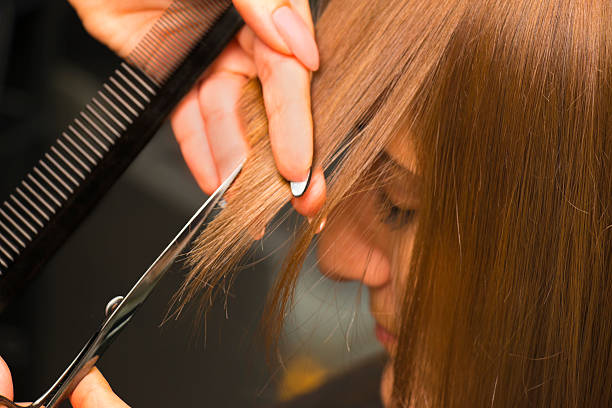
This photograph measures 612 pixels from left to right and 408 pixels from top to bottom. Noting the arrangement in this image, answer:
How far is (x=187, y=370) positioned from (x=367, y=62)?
0.77 metres

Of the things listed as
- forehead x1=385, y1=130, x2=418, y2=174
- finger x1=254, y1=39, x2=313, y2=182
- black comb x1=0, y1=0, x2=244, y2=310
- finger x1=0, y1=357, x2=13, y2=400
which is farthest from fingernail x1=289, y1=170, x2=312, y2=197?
finger x1=0, y1=357, x2=13, y2=400

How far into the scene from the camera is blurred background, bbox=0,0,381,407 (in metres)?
1.00

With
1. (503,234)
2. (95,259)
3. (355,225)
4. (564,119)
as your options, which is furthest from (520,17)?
(95,259)

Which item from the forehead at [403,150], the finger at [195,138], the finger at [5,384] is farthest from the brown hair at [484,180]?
the finger at [5,384]

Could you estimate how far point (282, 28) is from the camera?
2.21 ft

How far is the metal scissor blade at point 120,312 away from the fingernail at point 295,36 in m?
0.16

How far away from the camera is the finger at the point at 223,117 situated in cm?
74

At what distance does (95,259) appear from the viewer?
1.10m

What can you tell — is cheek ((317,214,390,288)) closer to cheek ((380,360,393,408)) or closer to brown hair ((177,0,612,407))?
brown hair ((177,0,612,407))

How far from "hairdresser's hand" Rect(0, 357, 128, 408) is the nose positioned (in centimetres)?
34

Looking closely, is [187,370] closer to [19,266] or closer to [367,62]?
[19,266]

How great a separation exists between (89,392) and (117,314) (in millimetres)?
95

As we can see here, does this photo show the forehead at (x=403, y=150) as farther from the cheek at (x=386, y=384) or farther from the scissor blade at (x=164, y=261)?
the cheek at (x=386, y=384)

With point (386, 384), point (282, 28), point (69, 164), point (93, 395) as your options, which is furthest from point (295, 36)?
point (386, 384)
